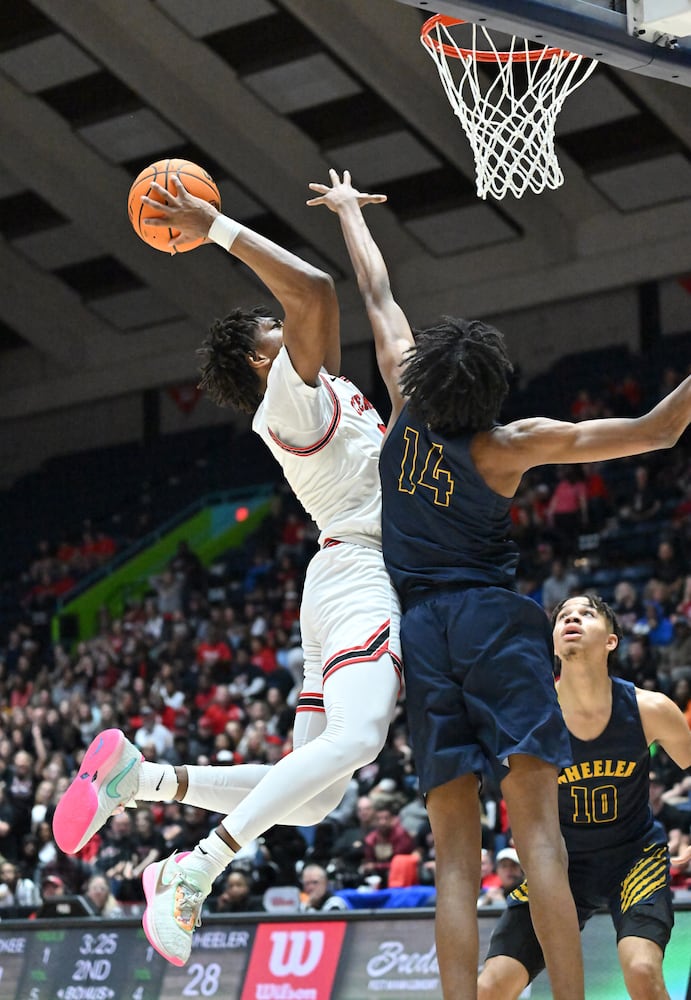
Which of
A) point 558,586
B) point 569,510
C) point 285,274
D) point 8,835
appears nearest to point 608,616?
point 285,274

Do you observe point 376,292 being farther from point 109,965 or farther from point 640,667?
point 640,667

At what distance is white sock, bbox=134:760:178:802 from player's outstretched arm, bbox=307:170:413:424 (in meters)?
1.36

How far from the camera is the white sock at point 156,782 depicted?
4.66m

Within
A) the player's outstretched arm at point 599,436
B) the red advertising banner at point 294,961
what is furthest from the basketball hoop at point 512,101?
the red advertising banner at point 294,961

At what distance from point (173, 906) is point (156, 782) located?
0.55m

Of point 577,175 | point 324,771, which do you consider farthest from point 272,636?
point 324,771

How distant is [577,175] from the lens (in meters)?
18.0

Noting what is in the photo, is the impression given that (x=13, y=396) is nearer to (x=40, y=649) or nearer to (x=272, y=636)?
(x=40, y=649)

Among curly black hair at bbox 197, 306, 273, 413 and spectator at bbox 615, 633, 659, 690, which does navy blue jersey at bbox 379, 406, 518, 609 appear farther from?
spectator at bbox 615, 633, 659, 690

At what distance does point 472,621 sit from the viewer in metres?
4.38

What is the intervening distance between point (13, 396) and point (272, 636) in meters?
10.1

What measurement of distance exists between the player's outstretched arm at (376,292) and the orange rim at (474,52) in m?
0.97

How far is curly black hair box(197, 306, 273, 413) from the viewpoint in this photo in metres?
4.97

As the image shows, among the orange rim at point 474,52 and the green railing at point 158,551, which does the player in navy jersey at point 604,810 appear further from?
the green railing at point 158,551
